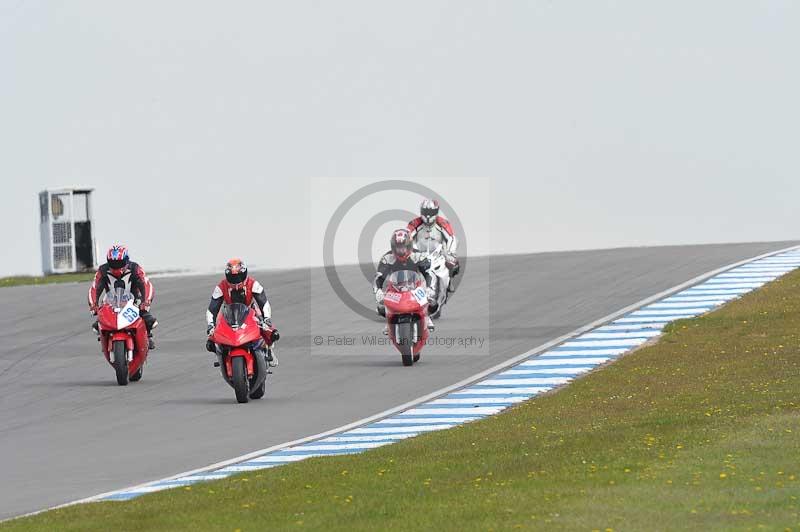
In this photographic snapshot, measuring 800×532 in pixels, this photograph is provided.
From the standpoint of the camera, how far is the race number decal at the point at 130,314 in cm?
1942

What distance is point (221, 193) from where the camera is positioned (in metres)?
36.3

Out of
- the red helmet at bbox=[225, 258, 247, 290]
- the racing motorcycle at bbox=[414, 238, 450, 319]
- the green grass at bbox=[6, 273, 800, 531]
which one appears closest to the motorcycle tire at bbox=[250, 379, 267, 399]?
the red helmet at bbox=[225, 258, 247, 290]

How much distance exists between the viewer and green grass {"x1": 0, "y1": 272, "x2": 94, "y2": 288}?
34906 mm

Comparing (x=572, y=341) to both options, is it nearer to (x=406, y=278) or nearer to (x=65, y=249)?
(x=406, y=278)

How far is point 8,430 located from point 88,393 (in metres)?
2.82

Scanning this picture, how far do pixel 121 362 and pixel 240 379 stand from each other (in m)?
2.85

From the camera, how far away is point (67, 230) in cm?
3616

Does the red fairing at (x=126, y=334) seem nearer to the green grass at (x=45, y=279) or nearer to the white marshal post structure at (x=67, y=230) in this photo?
the green grass at (x=45, y=279)

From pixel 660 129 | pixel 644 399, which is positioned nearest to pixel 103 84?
pixel 660 129

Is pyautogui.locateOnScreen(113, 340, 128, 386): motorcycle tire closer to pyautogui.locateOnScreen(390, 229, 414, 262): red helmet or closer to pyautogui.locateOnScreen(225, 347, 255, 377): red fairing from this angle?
pyautogui.locateOnScreen(225, 347, 255, 377): red fairing

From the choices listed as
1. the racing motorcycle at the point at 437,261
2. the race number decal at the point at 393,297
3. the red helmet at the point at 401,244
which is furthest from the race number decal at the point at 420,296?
the racing motorcycle at the point at 437,261

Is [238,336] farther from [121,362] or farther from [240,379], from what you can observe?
[121,362]

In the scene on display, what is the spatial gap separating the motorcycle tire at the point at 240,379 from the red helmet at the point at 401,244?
383 centimetres

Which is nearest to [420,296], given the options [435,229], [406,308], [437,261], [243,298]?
[406,308]
